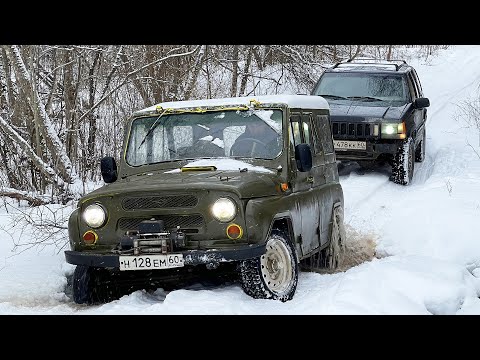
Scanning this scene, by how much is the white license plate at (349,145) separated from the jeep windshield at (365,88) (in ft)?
2.96

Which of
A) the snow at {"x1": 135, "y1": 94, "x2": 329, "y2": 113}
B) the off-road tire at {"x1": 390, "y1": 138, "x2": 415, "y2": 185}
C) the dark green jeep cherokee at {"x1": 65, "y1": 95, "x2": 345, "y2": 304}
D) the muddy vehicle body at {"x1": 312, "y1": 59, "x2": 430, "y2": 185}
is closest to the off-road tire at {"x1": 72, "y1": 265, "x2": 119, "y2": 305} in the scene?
the dark green jeep cherokee at {"x1": 65, "y1": 95, "x2": 345, "y2": 304}

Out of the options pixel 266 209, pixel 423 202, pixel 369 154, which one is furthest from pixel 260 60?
pixel 266 209

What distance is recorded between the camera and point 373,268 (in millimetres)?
7387

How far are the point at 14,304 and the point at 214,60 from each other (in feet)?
30.7

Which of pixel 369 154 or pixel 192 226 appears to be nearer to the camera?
pixel 192 226

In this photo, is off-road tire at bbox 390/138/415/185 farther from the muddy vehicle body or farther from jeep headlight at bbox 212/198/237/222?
jeep headlight at bbox 212/198/237/222

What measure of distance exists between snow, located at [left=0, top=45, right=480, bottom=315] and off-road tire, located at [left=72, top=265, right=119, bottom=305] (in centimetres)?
13

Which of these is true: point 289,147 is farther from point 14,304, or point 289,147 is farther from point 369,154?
point 369,154

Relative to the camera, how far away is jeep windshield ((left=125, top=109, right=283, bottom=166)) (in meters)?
7.65

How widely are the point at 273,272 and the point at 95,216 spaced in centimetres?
162

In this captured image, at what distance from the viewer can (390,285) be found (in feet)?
→ 21.7

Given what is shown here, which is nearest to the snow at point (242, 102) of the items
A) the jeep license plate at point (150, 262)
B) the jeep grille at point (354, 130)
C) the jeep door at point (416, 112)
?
the jeep license plate at point (150, 262)

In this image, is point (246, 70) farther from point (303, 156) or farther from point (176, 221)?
point (176, 221)

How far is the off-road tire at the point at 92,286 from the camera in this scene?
704 cm
